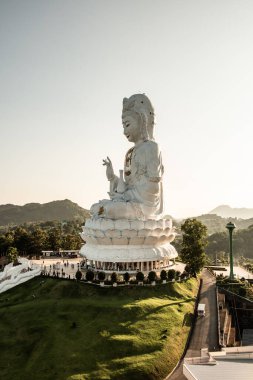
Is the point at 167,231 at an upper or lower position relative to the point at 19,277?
upper

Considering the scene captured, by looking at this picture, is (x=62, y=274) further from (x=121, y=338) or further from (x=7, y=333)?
(x=121, y=338)

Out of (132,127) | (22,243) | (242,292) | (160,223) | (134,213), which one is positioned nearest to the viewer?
(242,292)

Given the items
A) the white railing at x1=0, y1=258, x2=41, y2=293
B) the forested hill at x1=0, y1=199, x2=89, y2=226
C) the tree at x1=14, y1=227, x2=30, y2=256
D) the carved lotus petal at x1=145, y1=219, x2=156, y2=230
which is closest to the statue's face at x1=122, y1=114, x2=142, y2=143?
the carved lotus petal at x1=145, y1=219, x2=156, y2=230

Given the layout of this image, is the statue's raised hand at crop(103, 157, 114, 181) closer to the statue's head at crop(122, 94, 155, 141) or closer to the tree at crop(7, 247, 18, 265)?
the statue's head at crop(122, 94, 155, 141)

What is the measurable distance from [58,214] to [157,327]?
165m

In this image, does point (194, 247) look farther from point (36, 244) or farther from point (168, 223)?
point (36, 244)

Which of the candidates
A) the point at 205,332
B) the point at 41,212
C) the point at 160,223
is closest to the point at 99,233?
the point at 160,223

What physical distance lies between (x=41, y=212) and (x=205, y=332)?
167 metres

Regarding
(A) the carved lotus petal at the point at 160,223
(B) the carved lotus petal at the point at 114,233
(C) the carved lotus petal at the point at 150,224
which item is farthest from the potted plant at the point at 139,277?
(A) the carved lotus petal at the point at 160,223

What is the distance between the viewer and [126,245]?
117ft

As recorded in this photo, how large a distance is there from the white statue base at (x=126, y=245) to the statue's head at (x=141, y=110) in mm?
9739

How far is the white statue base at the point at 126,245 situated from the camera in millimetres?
34875

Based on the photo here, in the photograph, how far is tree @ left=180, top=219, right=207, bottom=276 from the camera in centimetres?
3656

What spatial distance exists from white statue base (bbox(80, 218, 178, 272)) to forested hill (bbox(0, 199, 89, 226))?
482ft
